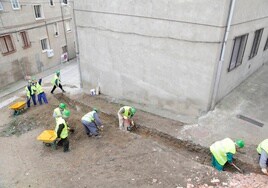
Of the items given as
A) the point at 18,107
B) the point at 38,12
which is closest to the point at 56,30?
the point at 38,12

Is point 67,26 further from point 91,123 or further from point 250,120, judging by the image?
point 250,120

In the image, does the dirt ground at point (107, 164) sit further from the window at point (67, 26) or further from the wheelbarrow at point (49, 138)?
the window at point (67, 26)

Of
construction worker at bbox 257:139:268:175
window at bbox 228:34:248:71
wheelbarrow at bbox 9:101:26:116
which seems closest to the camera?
construction worker at bbox 257:139:268:175

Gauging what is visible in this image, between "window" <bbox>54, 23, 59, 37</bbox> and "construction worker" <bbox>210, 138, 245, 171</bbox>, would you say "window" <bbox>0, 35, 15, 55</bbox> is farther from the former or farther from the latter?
"construction worker" <bbox>210, 138, 245, 171</bbox>

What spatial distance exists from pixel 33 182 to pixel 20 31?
568 inches

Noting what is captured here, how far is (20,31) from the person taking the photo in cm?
1761

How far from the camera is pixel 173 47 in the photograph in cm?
874

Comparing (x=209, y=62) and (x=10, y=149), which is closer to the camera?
(x=209, y=62)

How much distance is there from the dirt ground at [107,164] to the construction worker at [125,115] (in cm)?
46

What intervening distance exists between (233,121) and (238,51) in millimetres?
3014

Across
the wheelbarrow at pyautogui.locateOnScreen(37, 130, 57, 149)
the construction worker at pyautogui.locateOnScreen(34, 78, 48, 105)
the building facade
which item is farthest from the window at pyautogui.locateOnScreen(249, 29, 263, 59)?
the construction worker at pyautogui.locateOnScreen(34, 78, 48, 105)

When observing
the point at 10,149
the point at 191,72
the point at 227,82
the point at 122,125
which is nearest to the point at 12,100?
the point at 10,149

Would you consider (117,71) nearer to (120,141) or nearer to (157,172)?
(120,141)

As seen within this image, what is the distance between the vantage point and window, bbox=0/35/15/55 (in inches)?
646
